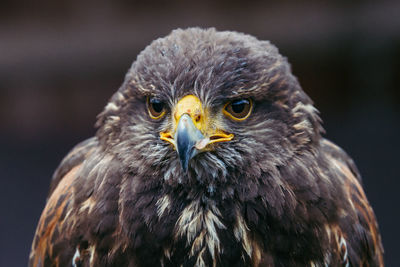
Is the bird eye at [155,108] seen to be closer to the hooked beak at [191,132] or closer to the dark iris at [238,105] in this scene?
the hooked beak at [191,132]

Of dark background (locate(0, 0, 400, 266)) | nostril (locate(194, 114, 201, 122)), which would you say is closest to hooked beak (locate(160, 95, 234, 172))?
nostril (locate(194, 114, 201, 122))

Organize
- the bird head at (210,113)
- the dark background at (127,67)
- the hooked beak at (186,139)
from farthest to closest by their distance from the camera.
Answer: the dark background at (127,67), the bird head at (210,113), the hooked beak at (186,139)

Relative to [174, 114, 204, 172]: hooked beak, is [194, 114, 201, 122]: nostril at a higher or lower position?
higher

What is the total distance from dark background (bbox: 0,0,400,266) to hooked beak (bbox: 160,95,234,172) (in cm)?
194

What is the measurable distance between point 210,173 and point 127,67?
7.26 feet

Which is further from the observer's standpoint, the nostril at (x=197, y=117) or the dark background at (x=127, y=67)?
the dark background at (x=127, y=67)

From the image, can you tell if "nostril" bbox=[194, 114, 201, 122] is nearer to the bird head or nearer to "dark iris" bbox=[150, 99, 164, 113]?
the bird head

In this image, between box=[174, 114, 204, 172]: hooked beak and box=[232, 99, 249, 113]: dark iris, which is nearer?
box=[174, 114, 204, 172]: hooked beak

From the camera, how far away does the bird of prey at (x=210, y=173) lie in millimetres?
1864

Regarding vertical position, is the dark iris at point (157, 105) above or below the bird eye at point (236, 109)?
above

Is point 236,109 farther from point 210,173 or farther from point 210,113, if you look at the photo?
point 210,173

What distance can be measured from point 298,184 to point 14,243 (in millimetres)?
2630

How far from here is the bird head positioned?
6.09 feet

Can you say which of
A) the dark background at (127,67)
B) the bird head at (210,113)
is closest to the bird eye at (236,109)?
the bird head at (210,113)
